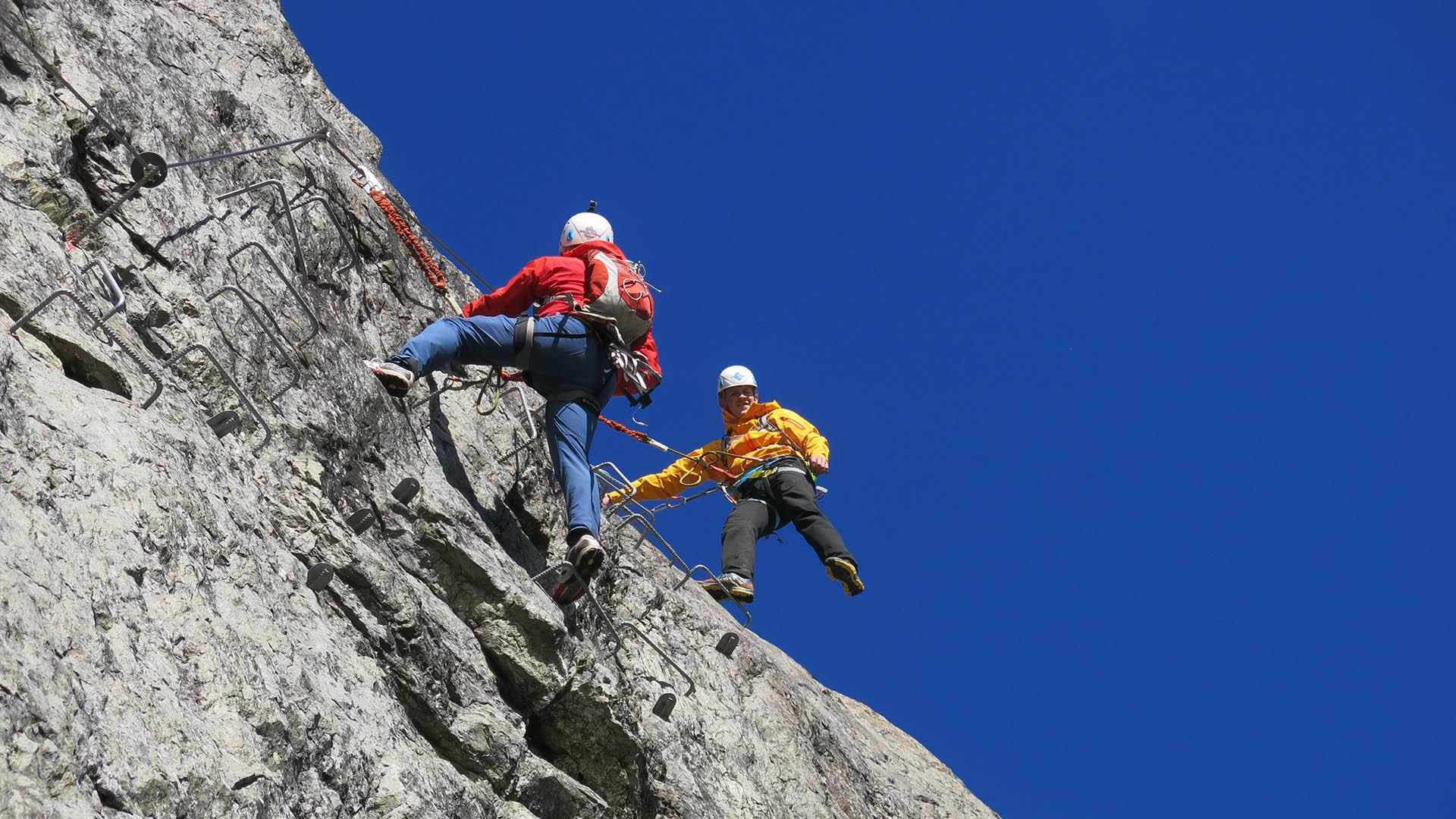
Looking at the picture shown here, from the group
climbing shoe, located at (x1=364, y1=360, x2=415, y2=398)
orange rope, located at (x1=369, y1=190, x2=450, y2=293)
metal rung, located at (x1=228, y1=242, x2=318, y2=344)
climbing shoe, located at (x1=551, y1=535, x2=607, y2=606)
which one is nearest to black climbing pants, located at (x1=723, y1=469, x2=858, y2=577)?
orange rope, located at (x1=369, y1=190, x2=450, y2=293)

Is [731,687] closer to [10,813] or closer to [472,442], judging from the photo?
[472,442]

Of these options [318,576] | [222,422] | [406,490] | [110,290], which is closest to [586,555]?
[406,490]

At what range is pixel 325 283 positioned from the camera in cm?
904

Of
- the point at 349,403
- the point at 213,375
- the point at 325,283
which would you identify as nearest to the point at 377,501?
the point at 349,403

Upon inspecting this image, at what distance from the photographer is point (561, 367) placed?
9.38m

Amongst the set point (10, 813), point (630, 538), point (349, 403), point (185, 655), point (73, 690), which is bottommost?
point (10, 813)

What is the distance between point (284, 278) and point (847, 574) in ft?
19.6

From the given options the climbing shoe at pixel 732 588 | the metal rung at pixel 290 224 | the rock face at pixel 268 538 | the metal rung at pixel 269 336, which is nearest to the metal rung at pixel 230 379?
the rock face at pixel 268 538

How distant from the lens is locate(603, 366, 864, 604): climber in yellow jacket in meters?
12.7

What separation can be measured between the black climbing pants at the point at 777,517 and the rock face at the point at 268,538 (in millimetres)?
1217

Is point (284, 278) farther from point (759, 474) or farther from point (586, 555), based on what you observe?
point (759, 474)

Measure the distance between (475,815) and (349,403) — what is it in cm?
226

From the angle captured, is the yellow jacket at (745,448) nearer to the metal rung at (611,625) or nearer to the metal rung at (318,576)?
the metal rung at (611,625)

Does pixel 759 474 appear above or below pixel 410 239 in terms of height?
above
